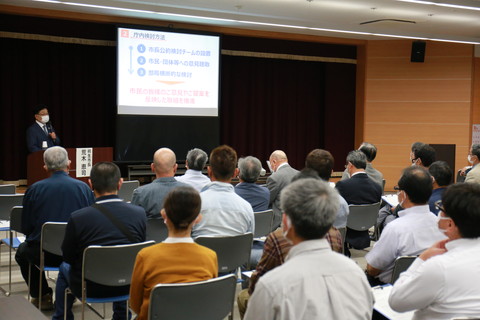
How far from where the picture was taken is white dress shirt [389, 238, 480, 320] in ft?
6.73

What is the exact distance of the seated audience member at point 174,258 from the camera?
2.45 m

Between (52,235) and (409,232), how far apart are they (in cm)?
229

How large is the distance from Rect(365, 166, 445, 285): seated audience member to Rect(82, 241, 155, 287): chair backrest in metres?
1.30

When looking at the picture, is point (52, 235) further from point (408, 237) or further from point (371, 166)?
point (371, 166)

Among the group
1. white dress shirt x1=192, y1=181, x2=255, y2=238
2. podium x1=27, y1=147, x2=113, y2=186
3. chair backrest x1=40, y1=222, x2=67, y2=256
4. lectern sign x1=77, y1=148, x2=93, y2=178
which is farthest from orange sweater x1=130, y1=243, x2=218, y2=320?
podium x1=27, y1=147, x2=113, y2=186

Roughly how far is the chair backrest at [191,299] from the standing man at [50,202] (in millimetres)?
1779

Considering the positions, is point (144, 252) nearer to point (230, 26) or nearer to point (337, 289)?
point (337, 289)

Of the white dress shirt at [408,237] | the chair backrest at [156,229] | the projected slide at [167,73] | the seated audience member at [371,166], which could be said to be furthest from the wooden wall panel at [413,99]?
the white dress shirt at [408,237]

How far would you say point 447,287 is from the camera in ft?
6.74

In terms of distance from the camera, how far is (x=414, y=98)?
486 inches

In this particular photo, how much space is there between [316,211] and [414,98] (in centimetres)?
1129

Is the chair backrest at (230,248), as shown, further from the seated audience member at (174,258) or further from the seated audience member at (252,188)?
the seated audience member at (252,188)

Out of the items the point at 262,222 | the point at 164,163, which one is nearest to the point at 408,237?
the point at 262,222

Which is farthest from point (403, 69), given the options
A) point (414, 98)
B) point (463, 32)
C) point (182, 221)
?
point (182, 221)
